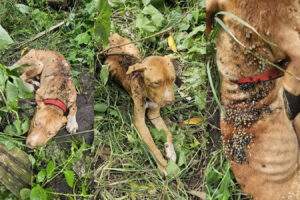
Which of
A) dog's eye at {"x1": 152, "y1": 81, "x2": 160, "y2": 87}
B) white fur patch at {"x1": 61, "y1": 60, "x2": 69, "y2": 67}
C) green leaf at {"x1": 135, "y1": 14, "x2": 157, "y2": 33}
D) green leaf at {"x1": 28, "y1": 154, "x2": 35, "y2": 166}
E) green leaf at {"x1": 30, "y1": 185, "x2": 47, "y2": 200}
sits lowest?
green leaf at {"x1": 30, "y1": 185, "x2": 47, "y2": 200}

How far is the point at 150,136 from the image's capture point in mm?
2238

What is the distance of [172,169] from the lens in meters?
2.09

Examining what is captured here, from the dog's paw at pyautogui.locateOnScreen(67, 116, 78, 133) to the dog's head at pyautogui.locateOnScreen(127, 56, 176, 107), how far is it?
0.63 m

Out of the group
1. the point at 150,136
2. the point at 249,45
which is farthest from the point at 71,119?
the point at 249,45

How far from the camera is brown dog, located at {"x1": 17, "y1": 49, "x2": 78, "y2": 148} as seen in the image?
8.37ft

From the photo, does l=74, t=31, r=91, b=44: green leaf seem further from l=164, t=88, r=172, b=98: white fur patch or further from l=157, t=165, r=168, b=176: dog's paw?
l=157, t=165, r=168, b=176: dog's paw

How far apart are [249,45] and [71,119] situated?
1.54 metres

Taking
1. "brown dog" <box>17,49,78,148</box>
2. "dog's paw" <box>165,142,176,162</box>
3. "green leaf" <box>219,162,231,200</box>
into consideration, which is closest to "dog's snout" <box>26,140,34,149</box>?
"brown dog" <box>17,49,78,148</box>

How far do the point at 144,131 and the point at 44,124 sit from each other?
36.7 inches

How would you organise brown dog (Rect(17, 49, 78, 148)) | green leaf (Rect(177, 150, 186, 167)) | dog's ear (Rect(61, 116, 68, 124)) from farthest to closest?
dog's ear (Rect(61, 116, 68, 124))
brown dog (Rect(17, 49, 78, 148))
green leaf (Rect(177, 150, 186, 167))

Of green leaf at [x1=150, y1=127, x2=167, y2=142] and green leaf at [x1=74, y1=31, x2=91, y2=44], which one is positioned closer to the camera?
green leaf at [x1=150, y1=127, x2=167, y2=142]

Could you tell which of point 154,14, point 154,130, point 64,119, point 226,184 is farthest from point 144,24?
point 226,184

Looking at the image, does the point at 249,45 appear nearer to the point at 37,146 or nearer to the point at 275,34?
the point at 275,34

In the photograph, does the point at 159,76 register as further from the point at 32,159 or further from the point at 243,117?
the point at 32,159
